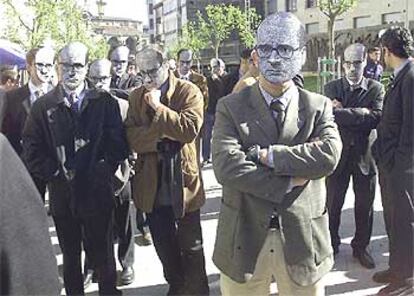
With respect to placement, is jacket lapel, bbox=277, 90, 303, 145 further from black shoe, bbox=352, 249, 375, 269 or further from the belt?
black shoe, bbox=352, 249, 375, 269

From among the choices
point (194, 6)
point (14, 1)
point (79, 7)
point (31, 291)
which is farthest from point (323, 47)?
point (194, 6)

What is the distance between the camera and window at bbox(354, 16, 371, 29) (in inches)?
1656

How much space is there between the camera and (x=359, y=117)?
15.3 feet

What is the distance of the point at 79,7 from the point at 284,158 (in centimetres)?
2338

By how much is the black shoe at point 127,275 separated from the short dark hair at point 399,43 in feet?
8.80

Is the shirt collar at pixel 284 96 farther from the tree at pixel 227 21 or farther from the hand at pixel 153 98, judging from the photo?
the tree at pixel 227 21

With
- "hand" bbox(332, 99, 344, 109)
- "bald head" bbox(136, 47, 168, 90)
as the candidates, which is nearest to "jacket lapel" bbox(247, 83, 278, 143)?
"bald head" bbox(136, 47, 168, 90)

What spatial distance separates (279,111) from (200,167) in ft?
6.14

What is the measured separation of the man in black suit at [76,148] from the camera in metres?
3.83

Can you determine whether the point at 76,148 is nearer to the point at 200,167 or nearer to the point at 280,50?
the point at 200,167

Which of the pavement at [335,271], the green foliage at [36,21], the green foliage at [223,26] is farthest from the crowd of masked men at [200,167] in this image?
the green foliage at [223,26]

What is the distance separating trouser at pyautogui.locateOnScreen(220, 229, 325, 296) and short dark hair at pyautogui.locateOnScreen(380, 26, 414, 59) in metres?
2.17

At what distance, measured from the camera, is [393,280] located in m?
4.44

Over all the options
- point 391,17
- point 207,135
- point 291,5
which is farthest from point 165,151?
point 291,5
